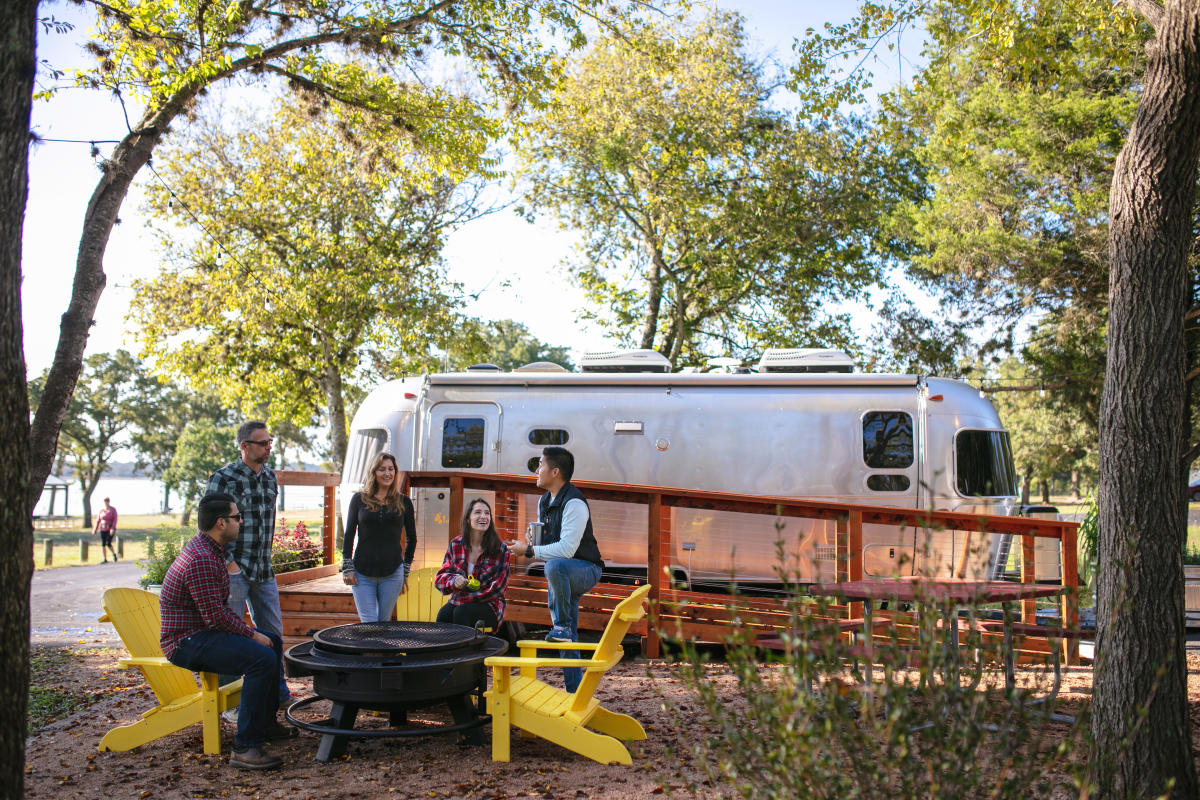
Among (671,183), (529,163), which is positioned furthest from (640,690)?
(529,163)

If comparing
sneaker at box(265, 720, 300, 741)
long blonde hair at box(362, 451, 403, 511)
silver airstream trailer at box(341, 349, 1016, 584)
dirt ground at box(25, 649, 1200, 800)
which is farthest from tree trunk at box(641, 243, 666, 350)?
sneaker at box(265, 720, 300, 741)

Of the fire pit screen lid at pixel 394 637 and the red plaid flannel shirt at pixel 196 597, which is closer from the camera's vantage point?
the red plaid flannel shirt at pixel 196 597

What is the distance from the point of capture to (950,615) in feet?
11.4

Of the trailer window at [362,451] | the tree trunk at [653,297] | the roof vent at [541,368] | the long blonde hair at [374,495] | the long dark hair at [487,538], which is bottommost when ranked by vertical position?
the long dark hair at [487,538]

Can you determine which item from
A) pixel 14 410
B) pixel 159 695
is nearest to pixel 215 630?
pixel 159 695

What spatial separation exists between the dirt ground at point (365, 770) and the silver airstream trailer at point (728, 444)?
10.8 ft

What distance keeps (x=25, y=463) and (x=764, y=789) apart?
273 centimetres

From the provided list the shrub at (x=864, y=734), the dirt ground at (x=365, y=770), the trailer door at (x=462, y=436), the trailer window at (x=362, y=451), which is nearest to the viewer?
the shrub at (x=864, y=734)

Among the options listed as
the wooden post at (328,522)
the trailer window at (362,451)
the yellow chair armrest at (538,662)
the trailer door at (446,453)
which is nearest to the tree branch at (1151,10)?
the yellow chair armrest at (538,662)

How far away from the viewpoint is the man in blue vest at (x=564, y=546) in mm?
6055

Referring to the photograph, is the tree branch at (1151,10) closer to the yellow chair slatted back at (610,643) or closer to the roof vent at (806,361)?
the yellow chair slatted back at (610,643)

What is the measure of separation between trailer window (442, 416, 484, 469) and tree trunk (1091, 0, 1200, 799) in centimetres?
675

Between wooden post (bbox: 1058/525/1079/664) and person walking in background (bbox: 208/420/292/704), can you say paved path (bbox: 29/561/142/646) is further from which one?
wooden post (bbox: 1058/525/1079/664)

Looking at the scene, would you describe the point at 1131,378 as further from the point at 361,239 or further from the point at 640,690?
the point at 361,239
